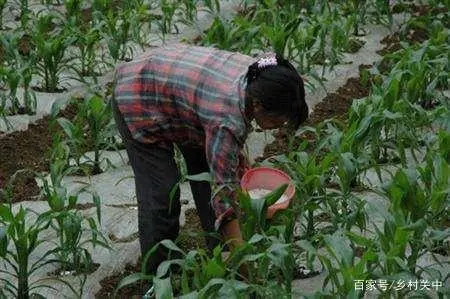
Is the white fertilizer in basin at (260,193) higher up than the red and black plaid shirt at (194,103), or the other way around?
the red and black plaid shirt at (194,103)

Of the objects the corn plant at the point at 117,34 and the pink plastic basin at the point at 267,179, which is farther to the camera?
the corn plant at the point at 117,34

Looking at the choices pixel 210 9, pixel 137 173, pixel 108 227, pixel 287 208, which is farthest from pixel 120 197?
→ pixel 210 9

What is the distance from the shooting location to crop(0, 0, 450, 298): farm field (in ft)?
10.7

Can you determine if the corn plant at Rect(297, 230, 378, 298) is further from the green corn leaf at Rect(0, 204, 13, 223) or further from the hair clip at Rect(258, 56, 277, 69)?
the green corn leaf at Rect(0, 204, 13, 223)

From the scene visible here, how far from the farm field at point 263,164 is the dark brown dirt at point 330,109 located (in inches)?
0.5

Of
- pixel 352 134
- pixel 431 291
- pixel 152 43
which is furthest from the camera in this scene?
pixel 152 43

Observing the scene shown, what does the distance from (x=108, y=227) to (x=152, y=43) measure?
2.73 meters

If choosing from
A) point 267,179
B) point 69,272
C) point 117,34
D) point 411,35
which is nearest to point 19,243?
point 69,272

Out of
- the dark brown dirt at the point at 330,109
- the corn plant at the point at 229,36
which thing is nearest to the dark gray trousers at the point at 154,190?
the dark brown dirt at the point at 330,109

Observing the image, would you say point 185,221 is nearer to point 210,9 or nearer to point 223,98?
point 223,98

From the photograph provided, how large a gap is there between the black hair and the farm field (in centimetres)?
36

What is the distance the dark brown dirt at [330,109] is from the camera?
5121 mm

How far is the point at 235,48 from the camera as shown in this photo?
5652mm

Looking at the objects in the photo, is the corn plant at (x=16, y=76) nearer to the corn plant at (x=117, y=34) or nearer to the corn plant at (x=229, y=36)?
the corn plant at (x=117, y=34)
